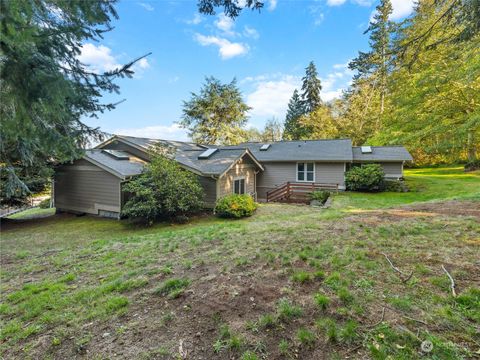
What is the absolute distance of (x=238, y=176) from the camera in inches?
576

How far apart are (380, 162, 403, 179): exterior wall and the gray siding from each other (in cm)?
1178

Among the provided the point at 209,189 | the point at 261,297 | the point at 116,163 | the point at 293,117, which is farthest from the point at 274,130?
the point at 261,297

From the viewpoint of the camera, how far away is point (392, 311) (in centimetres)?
271

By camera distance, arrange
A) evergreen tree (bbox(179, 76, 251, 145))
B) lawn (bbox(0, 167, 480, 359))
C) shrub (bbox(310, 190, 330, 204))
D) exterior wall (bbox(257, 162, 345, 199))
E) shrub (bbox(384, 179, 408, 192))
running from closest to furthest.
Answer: lawn (bbox(0, 167, 480, 359)) < shrub (bbox(310, 190, 330, 204)) < shrub (bbox(384, 179, 408, 192)) < exterior wall (bbox(257, 162, 345, 199)) < evergreen tree (bbox(179, 76, 251, 145))

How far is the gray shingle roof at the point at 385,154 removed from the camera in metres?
16.2

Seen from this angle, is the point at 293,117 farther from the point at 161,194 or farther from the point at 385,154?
the point at 161,194

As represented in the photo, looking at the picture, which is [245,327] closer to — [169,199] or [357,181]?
[169,199]

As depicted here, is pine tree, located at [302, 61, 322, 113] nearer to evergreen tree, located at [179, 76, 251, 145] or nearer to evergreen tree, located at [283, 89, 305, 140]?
evergreen tree, located at [283, 89, 305, 140]

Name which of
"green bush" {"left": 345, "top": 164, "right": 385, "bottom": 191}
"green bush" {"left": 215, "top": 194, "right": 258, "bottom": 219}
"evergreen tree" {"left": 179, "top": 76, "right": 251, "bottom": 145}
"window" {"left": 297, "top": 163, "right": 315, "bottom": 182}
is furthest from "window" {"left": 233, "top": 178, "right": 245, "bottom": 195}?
"evergreen tree" {"left": 179, "top": 76, "right": 251, "bottom": 145}

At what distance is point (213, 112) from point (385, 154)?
2265cm

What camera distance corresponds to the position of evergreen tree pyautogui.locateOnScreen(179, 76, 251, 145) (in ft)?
109

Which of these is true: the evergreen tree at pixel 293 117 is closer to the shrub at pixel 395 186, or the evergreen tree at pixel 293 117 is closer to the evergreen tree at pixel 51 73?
the shrub at pixel 395 186

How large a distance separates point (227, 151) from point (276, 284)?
11911 mm

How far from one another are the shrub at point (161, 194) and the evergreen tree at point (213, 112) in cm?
2245
